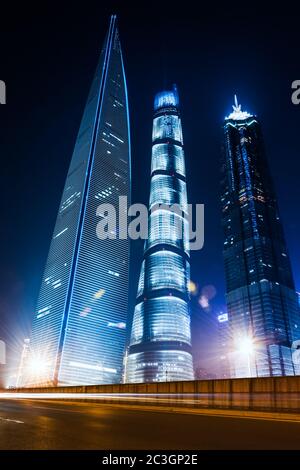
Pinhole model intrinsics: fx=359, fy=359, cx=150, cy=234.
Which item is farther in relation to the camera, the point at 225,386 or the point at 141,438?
the point at 225,386

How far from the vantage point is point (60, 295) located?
605ft

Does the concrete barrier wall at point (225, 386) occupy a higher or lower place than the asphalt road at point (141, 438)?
higher

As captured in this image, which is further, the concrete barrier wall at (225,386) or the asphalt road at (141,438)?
the concrete barrier wall at (225,386)

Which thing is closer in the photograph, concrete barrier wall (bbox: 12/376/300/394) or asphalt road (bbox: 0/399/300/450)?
asphalt road (bbox: 0/399/300/450)

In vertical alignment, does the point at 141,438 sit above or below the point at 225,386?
below

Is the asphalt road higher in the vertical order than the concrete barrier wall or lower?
lower

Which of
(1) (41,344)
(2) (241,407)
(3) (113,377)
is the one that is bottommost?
(2) (241,407)

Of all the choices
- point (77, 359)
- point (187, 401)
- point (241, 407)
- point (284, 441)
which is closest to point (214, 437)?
point (284, 441)
